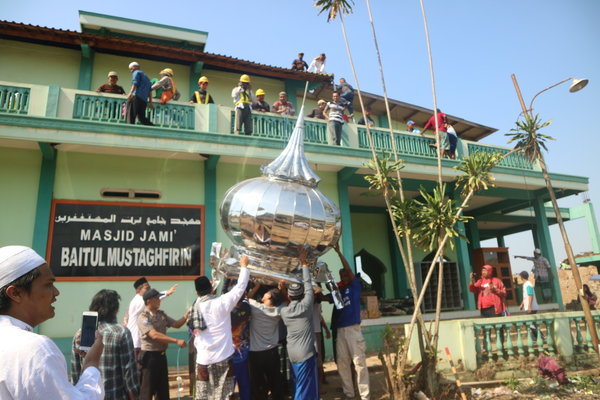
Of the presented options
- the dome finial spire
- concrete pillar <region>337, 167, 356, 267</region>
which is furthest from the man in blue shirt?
concrete pillar <region>337, 167, 356, 267</region>

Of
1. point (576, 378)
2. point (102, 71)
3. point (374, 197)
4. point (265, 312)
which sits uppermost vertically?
point (102, 71)

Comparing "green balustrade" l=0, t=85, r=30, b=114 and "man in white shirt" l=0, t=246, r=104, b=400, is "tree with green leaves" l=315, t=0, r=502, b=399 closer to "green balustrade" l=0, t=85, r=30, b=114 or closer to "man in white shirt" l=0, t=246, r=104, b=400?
"man in white shirt" l=0, t=246, r=104, b=400

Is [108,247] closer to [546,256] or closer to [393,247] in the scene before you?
[393,247]

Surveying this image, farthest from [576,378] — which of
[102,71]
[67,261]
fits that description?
[102,71]

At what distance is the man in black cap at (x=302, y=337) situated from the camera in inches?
160

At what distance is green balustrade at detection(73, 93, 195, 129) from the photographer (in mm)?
7453

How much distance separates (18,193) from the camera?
23.8ft

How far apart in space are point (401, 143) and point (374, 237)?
14.1 feet

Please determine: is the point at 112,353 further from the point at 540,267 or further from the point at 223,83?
the point at 540,267

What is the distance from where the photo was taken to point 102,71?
10.0m

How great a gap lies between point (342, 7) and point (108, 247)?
20.2 ft

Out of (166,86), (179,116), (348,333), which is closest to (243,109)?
(179,116)

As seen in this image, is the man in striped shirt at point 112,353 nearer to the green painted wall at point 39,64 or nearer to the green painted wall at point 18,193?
the green painted wall at point 18,193

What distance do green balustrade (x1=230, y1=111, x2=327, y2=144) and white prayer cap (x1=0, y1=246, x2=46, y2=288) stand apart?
23.3ft
